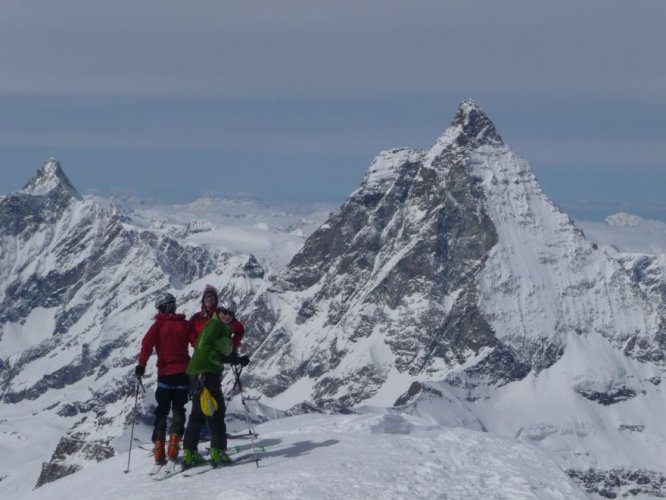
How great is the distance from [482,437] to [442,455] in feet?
9.91

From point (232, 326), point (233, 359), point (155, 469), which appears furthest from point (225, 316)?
point (155, 469)

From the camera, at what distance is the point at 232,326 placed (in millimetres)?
30312

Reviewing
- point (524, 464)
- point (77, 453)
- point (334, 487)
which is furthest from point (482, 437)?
point (77, 453)

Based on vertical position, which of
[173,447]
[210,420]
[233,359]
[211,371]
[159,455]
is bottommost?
[159,455]

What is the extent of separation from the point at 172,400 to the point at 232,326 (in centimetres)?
295

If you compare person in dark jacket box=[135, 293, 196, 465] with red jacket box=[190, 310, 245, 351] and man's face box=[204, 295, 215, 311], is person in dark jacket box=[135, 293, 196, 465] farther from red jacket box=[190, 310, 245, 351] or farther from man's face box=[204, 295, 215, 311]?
man's face box=[204, 295, 215, 311]

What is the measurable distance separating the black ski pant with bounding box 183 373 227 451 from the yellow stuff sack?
10cm

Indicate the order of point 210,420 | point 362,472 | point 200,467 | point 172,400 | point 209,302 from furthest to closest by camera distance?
point 172,400 < point 209,302 < point 210,420 < point 200,467 < point 362,472

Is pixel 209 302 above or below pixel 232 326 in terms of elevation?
above

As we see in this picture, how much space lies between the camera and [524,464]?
30344 millimetres

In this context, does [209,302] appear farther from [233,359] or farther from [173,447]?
[173,447]

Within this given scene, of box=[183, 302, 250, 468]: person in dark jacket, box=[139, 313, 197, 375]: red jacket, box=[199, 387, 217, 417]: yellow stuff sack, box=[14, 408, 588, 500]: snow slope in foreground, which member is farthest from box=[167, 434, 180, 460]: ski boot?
box=[139, 313, 197, 375]: red jacket

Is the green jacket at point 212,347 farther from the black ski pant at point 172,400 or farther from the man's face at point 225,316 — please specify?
the black ski pant at point 172,400

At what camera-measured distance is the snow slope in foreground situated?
2666cm
